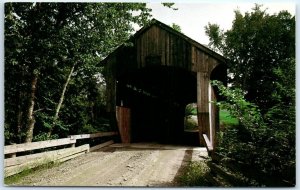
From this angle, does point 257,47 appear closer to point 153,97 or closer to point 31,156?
point 31,156

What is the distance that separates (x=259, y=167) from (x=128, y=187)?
2.25 metres

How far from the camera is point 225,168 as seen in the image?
244 inches

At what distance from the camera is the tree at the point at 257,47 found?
759 centimetres

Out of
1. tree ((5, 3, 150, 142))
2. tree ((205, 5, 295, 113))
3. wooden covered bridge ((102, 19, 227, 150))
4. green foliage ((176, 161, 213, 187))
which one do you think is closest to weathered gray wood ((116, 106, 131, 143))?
wooden covered bridge ((102, 19, 227, 150))

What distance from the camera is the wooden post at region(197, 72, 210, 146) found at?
440 inches

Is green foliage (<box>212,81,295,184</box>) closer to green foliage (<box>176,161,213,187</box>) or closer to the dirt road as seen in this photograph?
green foliage (<box>176,161,213,187</box>)

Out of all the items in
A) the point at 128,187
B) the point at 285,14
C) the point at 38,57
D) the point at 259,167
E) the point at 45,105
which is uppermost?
the point at 285,14

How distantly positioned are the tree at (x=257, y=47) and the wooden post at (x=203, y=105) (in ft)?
2.88

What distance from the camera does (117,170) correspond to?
24.6 feet

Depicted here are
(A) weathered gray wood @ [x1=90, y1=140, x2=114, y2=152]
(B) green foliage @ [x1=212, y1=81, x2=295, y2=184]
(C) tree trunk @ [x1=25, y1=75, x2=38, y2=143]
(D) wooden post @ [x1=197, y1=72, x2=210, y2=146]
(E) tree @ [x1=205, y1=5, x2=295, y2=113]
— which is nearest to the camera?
(B) green foliage @ [x1=212, y1=81, x2=295, y2=184]

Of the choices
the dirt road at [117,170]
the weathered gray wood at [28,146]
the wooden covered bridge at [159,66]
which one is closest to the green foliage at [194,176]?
the dirt road at [117,170]

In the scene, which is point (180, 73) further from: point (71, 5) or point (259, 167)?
point (259, 167)

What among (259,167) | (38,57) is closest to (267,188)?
(259,167)

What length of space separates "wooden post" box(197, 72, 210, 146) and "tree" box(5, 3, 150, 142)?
9.42 feet
